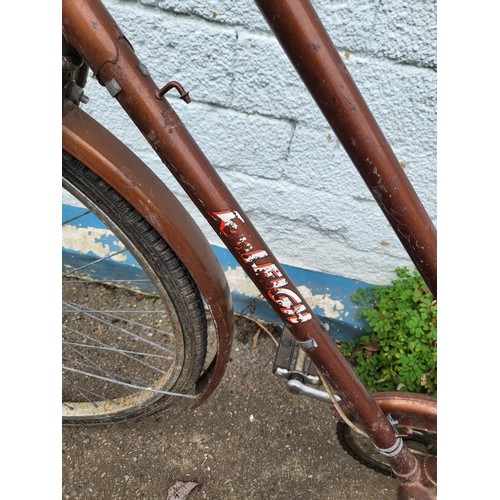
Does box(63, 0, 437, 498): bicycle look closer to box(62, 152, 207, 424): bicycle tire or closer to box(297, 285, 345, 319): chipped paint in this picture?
box(62, 152, 207, 424): bicycle tire

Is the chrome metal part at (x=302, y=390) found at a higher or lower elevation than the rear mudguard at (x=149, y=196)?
lower

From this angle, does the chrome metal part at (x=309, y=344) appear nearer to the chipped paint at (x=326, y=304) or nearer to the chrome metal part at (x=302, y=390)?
the chrome metal part at (x=302, y=390)

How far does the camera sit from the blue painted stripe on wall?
182 cm

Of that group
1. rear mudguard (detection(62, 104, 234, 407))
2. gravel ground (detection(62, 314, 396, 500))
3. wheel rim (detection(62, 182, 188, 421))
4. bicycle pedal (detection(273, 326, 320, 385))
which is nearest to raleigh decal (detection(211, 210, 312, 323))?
rear mudguard (detection(62, 104, 234, 407))

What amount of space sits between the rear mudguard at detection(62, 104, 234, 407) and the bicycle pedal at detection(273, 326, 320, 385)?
19cm

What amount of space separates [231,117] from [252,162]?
159mm

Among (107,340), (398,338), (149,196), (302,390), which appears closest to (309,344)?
(302,390)

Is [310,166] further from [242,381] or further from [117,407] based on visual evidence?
[117,407]

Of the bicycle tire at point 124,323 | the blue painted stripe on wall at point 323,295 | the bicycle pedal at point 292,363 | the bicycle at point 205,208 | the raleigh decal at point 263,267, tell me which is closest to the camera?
the bicycle at point 205,208

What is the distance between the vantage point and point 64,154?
2.98 ft

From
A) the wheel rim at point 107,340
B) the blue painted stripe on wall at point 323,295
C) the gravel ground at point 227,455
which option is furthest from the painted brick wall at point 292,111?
the gravel ground at point 227,455

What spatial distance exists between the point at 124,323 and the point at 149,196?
3.57 feet

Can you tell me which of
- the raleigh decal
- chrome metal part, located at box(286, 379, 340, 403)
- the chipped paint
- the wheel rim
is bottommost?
the wheel rim

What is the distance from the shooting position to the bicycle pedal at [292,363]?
126cm
